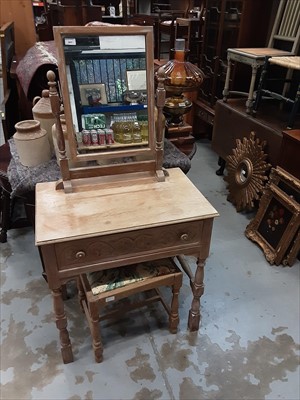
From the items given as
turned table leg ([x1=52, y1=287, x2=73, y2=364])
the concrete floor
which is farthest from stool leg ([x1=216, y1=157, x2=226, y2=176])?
turned table leg ([x1=52, y1=287, x2=73, y2=364])

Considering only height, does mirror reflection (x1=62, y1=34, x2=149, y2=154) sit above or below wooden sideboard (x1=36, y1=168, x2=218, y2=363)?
above

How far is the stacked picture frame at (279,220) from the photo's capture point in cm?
194

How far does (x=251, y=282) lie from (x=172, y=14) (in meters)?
3.85

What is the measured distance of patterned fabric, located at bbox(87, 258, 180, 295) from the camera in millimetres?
1323

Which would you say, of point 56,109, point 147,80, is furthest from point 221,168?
point 56,109

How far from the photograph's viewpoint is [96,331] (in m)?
1.36

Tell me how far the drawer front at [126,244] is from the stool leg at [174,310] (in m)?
0.20

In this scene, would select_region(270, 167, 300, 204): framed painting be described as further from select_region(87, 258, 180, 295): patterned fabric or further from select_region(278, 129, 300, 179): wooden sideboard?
select_region(87, 258, 180, 295): patterned fabric

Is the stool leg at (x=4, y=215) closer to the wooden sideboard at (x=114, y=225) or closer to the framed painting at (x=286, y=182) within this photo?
the wooden sideboard at (x=114, y=225)

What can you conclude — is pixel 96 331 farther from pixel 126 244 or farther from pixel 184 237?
pixel 184 237

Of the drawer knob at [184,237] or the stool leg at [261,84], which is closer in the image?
the drawer knob at [184,237]

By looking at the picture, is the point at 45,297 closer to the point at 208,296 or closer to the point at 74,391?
the point at 74,391

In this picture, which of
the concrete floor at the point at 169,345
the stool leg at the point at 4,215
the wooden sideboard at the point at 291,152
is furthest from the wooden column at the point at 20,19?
the wooden sideboard at the point at 291,152

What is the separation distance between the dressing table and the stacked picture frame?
0.82 meters
